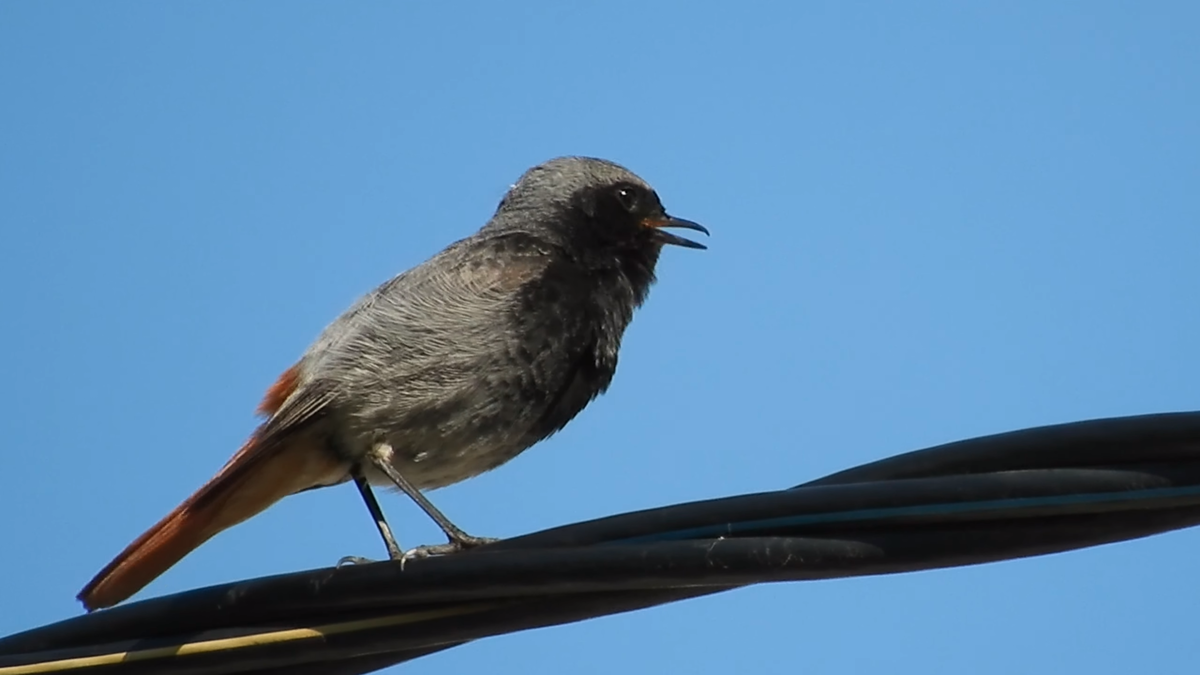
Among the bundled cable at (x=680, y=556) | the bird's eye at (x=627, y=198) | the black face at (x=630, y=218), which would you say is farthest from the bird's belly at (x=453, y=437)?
the bundled cable at (x=680, y=556)

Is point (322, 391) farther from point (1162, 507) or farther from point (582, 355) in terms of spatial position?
point (1162, 507)

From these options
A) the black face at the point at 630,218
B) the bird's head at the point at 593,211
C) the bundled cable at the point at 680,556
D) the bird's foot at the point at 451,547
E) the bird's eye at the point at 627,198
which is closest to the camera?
the bundled cable at the point at 680,556

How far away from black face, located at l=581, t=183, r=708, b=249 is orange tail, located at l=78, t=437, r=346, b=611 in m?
1.70

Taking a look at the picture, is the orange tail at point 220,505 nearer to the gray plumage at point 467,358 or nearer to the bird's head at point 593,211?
the gray plumage at point 467,358

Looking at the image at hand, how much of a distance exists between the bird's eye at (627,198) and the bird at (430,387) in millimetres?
650

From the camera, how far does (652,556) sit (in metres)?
2.99

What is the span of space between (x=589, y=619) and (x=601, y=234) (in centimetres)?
363

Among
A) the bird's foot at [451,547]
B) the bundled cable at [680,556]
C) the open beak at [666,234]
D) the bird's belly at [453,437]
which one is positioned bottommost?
the bundled cable at [680,556]

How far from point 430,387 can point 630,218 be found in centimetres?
163

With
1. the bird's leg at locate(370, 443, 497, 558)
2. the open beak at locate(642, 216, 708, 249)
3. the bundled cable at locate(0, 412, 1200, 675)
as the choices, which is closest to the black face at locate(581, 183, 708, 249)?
the open beak at locate(642, 216, 708, 249)

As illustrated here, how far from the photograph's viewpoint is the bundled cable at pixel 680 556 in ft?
9.45

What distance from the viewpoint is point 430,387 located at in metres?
5.49

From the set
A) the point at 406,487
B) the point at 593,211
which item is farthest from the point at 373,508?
the point at 593,211

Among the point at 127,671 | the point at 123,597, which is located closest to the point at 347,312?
the point at 123,597
